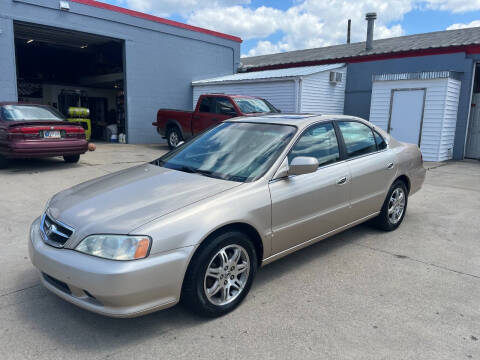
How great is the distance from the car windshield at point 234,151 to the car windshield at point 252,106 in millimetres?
6745

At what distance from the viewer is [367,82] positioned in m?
15.0

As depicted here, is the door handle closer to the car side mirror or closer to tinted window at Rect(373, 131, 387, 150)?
the car side mirror

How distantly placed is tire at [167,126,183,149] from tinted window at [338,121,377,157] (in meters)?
8.63

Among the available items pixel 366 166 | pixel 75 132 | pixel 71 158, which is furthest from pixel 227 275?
pixel 71 158

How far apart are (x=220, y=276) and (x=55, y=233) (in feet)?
4.22

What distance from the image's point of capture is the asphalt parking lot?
2635 mm

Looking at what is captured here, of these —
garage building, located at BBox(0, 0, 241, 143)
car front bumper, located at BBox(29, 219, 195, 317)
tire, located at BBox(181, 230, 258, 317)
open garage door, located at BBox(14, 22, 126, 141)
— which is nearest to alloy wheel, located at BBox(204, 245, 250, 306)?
tire, located at BBox(181, 230, 258, 317)

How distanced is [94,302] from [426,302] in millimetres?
2657

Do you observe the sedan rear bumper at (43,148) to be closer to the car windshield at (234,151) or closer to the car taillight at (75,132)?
the car taillight at (75,132)

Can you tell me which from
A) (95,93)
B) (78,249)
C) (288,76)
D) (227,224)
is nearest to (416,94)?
(288,76)

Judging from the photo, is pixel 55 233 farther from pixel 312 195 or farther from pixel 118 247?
pixel 312 195

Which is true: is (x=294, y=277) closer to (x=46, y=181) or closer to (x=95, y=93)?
(x=46, y=181)

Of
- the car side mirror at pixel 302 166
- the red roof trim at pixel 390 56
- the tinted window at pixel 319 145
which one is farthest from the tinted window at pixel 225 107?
the car side mirror at pixel 302 166

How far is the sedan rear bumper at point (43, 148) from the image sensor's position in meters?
7.98
